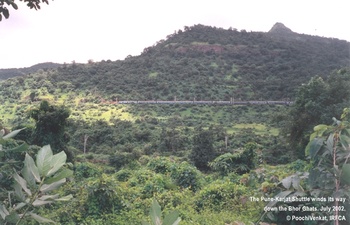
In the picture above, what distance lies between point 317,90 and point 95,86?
33.9 m

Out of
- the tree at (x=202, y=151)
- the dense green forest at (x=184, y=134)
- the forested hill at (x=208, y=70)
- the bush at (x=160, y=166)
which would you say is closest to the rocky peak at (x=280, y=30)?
the dense green forest at (x=184, y=134)

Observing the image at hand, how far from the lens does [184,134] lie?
25312mm

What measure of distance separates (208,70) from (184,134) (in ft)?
76.3

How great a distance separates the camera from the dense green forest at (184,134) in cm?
86

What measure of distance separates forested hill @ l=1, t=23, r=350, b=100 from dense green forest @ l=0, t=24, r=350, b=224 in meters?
0.25

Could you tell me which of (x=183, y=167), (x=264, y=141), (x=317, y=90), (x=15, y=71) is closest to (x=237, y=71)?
(x=264, y=141)

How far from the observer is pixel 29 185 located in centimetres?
59

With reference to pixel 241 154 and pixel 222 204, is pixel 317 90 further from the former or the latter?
pixel 222 204

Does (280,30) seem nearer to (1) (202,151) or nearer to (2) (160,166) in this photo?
(1) (202,151)

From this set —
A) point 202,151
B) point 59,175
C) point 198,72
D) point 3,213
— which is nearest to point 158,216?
point 59,175

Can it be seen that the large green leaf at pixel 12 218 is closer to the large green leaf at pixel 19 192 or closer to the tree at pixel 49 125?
the large green leaf at pixel 19 192

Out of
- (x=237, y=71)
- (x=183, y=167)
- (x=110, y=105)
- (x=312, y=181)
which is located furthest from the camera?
(x=237, y=71)

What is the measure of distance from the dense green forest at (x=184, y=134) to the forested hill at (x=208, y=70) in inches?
9.7

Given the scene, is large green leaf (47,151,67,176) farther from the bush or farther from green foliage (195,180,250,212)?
the bush
